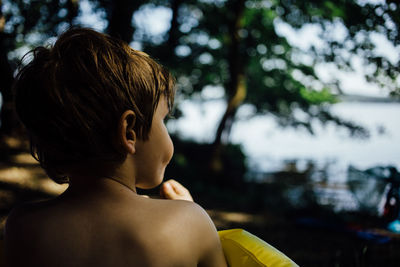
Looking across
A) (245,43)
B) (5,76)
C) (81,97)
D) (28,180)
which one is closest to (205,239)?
(81,97)

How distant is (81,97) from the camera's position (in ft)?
2.76

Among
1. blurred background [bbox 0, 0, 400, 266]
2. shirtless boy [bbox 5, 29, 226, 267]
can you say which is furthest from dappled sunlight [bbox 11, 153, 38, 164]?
→ shirtless boy [bbox 5, 29, 226, 267]

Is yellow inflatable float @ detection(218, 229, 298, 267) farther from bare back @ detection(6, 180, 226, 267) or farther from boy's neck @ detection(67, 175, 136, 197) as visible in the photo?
boy's neck @ detection(67, 175, 136, 197)

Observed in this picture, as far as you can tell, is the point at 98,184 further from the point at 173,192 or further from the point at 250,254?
the point at 250,254

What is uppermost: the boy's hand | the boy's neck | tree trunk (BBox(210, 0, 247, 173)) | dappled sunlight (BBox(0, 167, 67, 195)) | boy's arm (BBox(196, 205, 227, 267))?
the boy's neck

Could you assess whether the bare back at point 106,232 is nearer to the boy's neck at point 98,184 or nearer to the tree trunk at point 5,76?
the boy's neck at point 98,184

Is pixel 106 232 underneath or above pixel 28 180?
above

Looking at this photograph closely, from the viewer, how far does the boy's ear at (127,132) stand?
85 centimetres

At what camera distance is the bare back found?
83 centimetres

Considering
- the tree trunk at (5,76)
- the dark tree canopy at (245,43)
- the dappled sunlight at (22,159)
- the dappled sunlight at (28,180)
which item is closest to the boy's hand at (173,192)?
the dark tree canopy at (245,43)

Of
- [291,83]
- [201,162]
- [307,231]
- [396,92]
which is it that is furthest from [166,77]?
[291,83]

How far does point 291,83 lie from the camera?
515 inches

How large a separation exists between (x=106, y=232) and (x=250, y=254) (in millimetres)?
506

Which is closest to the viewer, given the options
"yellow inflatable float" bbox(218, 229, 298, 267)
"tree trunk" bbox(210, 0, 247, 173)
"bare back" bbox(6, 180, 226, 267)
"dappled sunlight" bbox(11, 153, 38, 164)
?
"bare back" bbox(6, 180, 226, 267)
